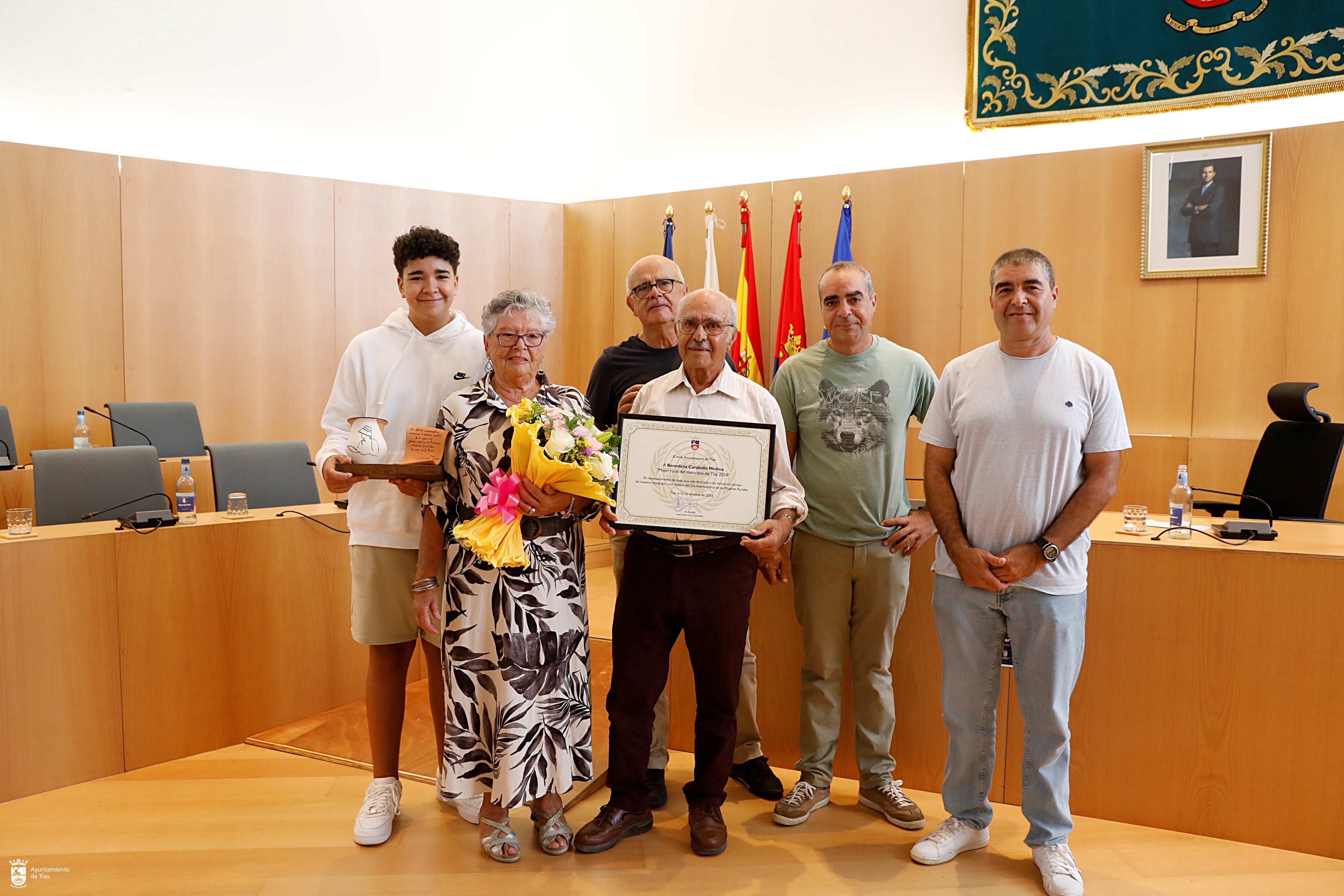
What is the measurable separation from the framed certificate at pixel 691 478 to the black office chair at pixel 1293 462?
2.77m

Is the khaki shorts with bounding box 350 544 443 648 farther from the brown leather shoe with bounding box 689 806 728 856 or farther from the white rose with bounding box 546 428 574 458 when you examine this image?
the brown leather shoe with bounding box 689 806 728 856

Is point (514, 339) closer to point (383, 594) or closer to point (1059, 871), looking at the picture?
point (383, 594)

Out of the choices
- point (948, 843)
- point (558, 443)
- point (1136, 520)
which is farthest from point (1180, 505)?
point (558, 443)

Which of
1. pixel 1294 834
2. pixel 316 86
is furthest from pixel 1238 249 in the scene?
pixel 316 86

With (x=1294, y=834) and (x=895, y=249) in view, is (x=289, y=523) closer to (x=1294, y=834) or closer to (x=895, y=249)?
(x=1294, y=834)

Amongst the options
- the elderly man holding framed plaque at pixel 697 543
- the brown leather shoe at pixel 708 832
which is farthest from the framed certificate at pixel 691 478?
→ the brown leather shoe at pixel 708 832

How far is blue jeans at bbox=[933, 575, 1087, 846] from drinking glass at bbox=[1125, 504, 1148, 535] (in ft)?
1.58

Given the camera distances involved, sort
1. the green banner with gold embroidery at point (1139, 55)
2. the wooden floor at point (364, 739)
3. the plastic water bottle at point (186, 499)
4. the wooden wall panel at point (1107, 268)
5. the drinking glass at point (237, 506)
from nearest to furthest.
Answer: the wooden floor at point (364, 739)
the plastic water bottle at point (186, 499)
the drinking glass at point (237, 506)
the green banner with gold embroidery at point (1139, 55)
the wooden wall panel at point (1107, 268)

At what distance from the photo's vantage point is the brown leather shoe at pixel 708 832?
2.34m

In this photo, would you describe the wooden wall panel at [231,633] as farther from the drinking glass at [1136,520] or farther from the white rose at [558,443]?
the drinking glass at [1136,520]

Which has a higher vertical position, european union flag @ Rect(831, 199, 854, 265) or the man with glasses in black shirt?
european union flag @ Rect(831, 199, 854, 265)

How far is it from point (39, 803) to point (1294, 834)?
3784 millimetres

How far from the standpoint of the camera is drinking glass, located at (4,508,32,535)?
110 inches

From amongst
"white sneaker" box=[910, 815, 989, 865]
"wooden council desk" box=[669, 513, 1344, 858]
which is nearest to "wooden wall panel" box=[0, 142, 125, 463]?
"wooden council desk" box=[669, 513, 1344, 858]
